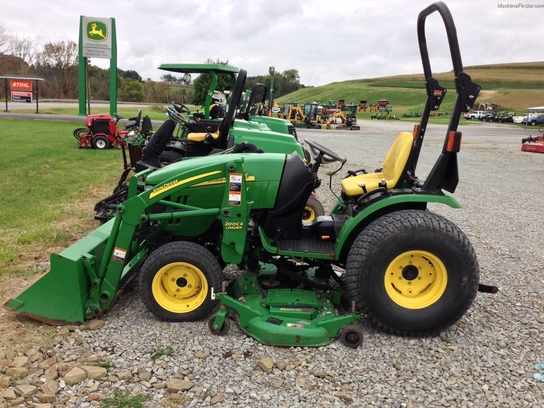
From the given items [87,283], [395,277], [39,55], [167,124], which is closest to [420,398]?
[395,277]

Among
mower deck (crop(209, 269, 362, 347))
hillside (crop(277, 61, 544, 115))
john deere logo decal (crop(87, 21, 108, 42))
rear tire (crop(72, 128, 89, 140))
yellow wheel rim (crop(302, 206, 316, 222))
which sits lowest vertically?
mower deck (crop(209, 269, 362, 347))

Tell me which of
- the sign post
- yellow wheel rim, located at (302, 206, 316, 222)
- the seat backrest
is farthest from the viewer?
the sign post

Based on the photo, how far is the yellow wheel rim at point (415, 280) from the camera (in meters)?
3.30

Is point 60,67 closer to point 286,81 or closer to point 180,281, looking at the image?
point 286,81

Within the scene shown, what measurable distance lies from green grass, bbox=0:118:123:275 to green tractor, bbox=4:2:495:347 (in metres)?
1.66

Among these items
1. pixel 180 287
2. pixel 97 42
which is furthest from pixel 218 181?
pixel 97 42

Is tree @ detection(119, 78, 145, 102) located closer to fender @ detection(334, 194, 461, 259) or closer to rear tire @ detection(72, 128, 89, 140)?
rear tire @ detection(72, 128, 89, 140)

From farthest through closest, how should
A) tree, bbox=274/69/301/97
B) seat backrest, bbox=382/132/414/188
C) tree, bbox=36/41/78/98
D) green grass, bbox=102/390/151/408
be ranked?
tree, bbox=274/69/301/97, tree, bbox=36/41/78/98, seat backrest, bbox=382/132/414/188, green grass, bbox=102/390/151/408

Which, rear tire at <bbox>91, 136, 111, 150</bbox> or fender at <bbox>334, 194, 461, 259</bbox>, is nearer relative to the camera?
fender at <bbox>334, 194, 461, 259</bbox>

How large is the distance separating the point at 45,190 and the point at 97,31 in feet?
62.3

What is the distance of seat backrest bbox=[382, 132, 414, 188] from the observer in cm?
359

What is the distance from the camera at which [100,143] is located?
46.8ft

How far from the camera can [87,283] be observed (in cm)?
342

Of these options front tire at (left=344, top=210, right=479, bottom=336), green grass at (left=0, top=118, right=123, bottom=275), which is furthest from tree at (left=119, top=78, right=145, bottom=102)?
front tire at (left=344, top=210, right=479, bottom=336)
